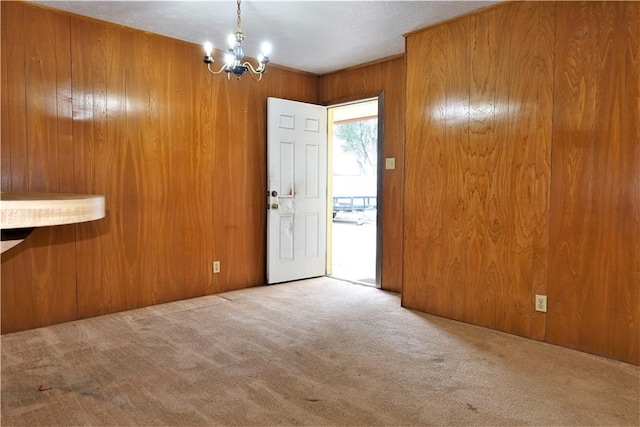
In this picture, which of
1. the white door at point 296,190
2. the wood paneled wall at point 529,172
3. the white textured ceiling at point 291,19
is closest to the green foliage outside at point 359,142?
the white door at point 296,190

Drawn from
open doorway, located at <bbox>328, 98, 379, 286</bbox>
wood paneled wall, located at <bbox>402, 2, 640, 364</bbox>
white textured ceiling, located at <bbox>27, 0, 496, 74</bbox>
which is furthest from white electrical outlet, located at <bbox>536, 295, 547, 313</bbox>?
open doorway, located at <bbox>328, 98, 379, 286</bbox>

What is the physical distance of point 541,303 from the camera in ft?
9.30

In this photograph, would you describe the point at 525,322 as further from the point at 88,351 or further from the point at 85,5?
the point at 85,5

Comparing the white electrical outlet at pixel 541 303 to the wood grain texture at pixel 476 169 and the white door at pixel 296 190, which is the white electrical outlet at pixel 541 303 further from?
the white door at pixel 296 190

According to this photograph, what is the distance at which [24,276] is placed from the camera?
3.02m

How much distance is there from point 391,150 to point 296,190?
3.58ft

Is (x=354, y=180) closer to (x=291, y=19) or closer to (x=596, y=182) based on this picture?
(x=291, y=19)

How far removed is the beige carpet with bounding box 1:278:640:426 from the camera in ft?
6.30

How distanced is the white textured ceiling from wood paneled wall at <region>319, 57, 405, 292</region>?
29cm

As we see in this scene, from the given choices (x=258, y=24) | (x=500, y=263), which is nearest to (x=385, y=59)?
(x=258, y=24)

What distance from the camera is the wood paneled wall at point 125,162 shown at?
300 cm

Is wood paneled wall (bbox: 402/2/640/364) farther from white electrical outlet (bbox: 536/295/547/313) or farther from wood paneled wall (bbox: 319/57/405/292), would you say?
wood paneled wall (bbox: 319/57/405/292)

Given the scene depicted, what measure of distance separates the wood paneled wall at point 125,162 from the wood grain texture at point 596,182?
2755 mm

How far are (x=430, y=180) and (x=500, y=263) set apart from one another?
0.84 metres
